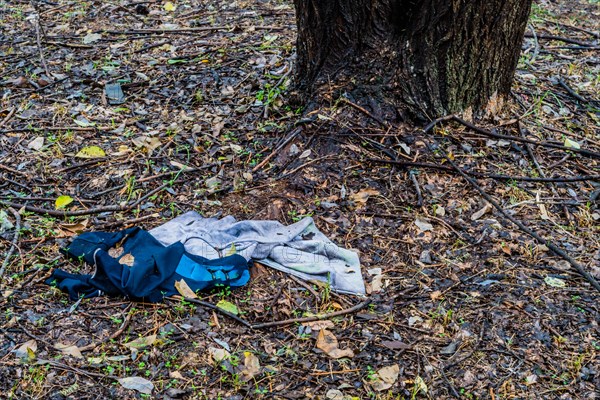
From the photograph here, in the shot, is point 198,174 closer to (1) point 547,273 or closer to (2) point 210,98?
(2) point 210,98

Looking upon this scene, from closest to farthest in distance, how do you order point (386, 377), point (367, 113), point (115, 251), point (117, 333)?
point (386, 377) → point (117, 333) → point (115, 251) → point (367, 113)

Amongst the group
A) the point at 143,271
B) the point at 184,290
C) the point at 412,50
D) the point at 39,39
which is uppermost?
the point at 412,50

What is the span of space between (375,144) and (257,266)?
3.48ft

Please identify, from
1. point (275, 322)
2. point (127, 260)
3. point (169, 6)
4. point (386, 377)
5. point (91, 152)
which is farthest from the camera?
point (169, 6)

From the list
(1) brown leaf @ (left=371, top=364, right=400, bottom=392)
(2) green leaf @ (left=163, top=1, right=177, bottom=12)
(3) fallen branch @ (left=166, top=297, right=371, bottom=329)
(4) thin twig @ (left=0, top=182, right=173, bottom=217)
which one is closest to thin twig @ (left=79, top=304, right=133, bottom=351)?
(3) fallen branch @ (left=166, top=297, right=371, bottom=329)

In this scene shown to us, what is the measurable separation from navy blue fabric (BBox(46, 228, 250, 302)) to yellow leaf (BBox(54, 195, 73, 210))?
42 cm

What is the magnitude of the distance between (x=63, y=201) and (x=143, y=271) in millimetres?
901

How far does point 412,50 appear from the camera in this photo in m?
3.70

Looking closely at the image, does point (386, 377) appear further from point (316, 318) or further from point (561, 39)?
point (561, 39)

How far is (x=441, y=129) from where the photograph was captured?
3828 millimetres

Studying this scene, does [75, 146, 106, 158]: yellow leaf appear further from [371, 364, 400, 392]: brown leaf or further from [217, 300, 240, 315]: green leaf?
[371, 364, 400, 392]: brown leaf

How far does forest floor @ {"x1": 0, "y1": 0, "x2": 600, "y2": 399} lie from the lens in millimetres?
2662

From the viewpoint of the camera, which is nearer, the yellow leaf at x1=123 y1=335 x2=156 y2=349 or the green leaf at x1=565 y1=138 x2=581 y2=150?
the yellow leaf at x1=123 y1=335 x2=156 y2=349

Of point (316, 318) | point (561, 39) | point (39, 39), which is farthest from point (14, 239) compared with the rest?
point (561, 39)
